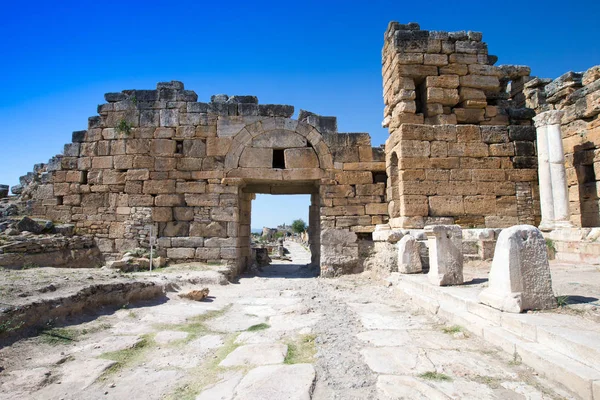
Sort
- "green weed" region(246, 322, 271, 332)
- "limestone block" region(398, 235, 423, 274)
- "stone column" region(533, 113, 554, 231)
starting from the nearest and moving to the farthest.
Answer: "green weed" region(246, 322, 271, 332), "limestone block" region(398, 235, 423, 274), "stone column" region(533, 113, 554, 231)

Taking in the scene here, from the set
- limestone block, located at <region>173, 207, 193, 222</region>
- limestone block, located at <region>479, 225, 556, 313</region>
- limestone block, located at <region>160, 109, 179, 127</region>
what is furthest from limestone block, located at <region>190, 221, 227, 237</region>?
limestone block, located at <region>479, 225, 556, 313</region>

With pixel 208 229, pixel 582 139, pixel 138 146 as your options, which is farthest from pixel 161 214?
pixel 582 139

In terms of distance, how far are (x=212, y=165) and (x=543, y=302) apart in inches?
311

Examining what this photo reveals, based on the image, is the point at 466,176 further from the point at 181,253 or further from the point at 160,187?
the point at 160,187

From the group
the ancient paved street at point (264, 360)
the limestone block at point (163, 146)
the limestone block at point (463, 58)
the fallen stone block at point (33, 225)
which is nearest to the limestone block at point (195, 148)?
the limestone block at point (163, 146)

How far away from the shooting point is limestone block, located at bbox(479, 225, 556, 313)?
333 cm

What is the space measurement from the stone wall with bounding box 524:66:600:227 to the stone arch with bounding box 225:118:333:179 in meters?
5.77

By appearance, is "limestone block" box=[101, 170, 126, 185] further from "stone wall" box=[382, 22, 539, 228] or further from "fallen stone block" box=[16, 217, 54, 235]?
"stone wall" box=[382, 22, 539, 228]

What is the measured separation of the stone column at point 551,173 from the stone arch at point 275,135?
480 centimetres

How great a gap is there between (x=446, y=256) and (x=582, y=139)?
5901mm

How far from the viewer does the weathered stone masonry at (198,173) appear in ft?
30.5

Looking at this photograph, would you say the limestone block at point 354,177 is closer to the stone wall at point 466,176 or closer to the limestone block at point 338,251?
the stone wall at point 466,176

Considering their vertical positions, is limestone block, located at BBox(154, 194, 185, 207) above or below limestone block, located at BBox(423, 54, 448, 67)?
below

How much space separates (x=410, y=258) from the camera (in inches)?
268
